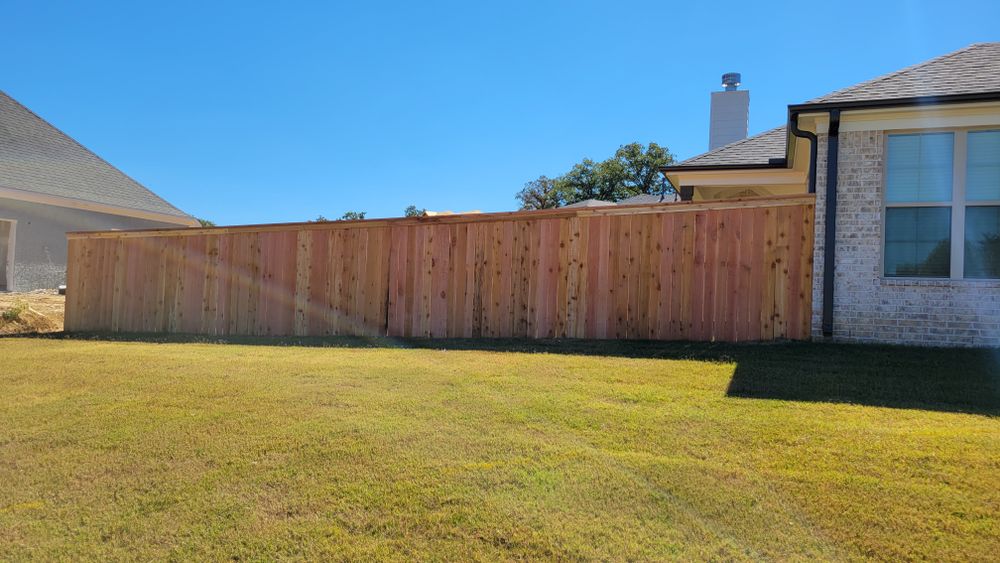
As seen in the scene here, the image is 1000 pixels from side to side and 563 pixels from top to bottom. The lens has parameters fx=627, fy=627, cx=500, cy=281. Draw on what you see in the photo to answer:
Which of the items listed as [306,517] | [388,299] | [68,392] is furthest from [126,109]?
[306,517]

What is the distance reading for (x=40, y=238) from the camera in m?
15.7

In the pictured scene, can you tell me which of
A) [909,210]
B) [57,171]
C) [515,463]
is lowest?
[515,463]

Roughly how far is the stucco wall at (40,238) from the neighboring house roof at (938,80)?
676 inches

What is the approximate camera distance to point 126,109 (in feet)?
59.5

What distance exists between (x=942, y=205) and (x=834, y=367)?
2.71 meters

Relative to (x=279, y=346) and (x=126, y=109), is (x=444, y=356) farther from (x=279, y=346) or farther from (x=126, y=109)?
(x=126, y=109)

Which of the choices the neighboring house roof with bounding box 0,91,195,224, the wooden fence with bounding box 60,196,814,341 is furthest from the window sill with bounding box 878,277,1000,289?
the neighboring house roof with bounding box 0,91,195,224

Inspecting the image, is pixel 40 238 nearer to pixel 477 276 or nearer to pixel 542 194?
pixel 477 276

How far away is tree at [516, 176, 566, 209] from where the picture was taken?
41.6 metres

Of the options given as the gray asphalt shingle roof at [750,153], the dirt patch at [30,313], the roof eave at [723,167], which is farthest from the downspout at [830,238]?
the dirt patch at [30,313]

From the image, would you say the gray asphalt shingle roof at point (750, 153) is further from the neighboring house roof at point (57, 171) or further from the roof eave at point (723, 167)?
the neighboring house roof at point (57, 171)

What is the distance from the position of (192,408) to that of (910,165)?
7610 mm

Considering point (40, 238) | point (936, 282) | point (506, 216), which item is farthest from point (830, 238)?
point (40, 238)

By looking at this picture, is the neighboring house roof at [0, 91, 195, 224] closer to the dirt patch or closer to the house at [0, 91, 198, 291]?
the house at [0, 91, 198, 291]
